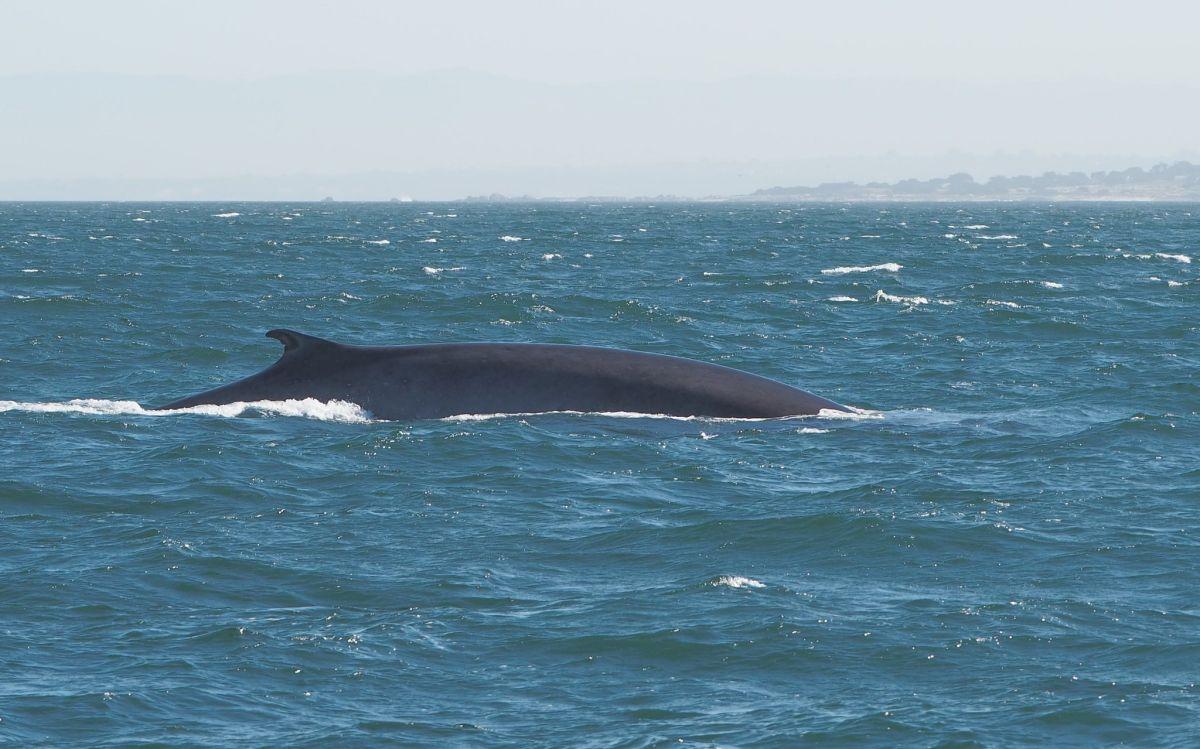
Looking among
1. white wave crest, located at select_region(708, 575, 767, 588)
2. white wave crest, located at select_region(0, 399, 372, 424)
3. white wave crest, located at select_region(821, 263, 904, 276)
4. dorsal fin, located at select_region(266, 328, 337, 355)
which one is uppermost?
dorsal fin, located at select_region(266, 328, 337, 355)

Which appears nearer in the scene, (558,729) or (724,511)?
(558,729)

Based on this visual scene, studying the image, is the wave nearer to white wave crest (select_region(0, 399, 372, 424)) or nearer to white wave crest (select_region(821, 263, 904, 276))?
white wave crest (select_region(0, 399, 372, 424))

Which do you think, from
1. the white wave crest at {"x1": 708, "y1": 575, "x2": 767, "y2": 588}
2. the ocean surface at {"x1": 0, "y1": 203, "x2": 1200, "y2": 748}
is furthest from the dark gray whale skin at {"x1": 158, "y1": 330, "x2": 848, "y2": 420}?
the white wave crest at {"x1": 708, "y1": 575, "x2": 767, "y2": 588}

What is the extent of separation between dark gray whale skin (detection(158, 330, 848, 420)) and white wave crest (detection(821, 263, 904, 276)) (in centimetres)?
3659

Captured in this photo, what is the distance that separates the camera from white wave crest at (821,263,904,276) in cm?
5631

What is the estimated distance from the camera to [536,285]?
158ft

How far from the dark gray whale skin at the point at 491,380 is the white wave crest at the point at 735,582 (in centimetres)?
627

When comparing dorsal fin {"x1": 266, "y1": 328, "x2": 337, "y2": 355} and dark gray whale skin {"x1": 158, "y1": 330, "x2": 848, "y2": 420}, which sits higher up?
dorsal fin {"x1": 266, "y1": 328, "x2": 337, "y2": 355}

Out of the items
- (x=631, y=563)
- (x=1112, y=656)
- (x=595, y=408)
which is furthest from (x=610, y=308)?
(x=1112, y=656)

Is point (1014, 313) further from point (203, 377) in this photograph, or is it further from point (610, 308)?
point (203, 377)

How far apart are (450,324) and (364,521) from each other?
21.0 metres

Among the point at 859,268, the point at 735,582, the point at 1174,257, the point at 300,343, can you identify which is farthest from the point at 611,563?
the point at 1174,257

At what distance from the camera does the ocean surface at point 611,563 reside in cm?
992

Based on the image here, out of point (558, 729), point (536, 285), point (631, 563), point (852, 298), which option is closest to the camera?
point (558, 729)
